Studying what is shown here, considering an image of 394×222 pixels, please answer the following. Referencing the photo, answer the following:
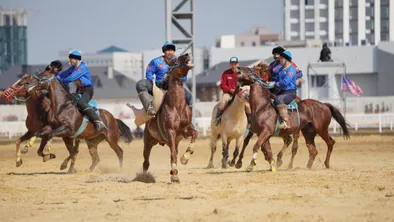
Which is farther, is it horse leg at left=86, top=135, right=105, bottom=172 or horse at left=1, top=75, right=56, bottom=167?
horse leg at left=86, top=135, right=105, bottom=172

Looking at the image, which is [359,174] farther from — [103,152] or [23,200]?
[103,152]

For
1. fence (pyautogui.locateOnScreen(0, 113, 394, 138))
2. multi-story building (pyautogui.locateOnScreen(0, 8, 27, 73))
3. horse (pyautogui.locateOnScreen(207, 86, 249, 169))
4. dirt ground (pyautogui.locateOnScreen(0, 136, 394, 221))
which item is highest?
multi-story building (pyautogui.locateOnScreen(0, 8, 27, 73))

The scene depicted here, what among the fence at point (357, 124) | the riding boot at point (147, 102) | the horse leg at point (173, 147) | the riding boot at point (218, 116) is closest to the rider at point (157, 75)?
the riding boot at point (147, 102)

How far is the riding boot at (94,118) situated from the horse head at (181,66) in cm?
378

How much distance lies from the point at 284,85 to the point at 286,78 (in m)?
0.16

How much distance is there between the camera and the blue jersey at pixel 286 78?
20.3 metres

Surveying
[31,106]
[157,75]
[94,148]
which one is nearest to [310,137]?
[157,75]

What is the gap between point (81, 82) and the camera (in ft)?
69.0

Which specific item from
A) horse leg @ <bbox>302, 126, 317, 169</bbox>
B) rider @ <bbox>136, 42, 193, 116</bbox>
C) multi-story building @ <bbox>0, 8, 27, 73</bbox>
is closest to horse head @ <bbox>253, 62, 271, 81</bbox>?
horse leg @ <bbox>302, 126, 317, 169</bbox>

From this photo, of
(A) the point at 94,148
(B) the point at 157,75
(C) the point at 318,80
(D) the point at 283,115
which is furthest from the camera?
Answer: (C) the point at 318,80

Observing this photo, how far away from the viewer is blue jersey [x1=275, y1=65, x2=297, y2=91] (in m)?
20.3

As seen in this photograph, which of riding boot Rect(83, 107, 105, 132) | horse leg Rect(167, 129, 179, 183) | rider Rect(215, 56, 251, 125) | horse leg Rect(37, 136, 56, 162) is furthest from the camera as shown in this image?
rider Rect(215, 56, 251, 125)

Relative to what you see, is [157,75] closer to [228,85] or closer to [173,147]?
[173,147]

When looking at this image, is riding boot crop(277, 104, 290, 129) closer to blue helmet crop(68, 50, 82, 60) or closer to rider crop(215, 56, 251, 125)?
rider crop(215, 56, 251, 125)
